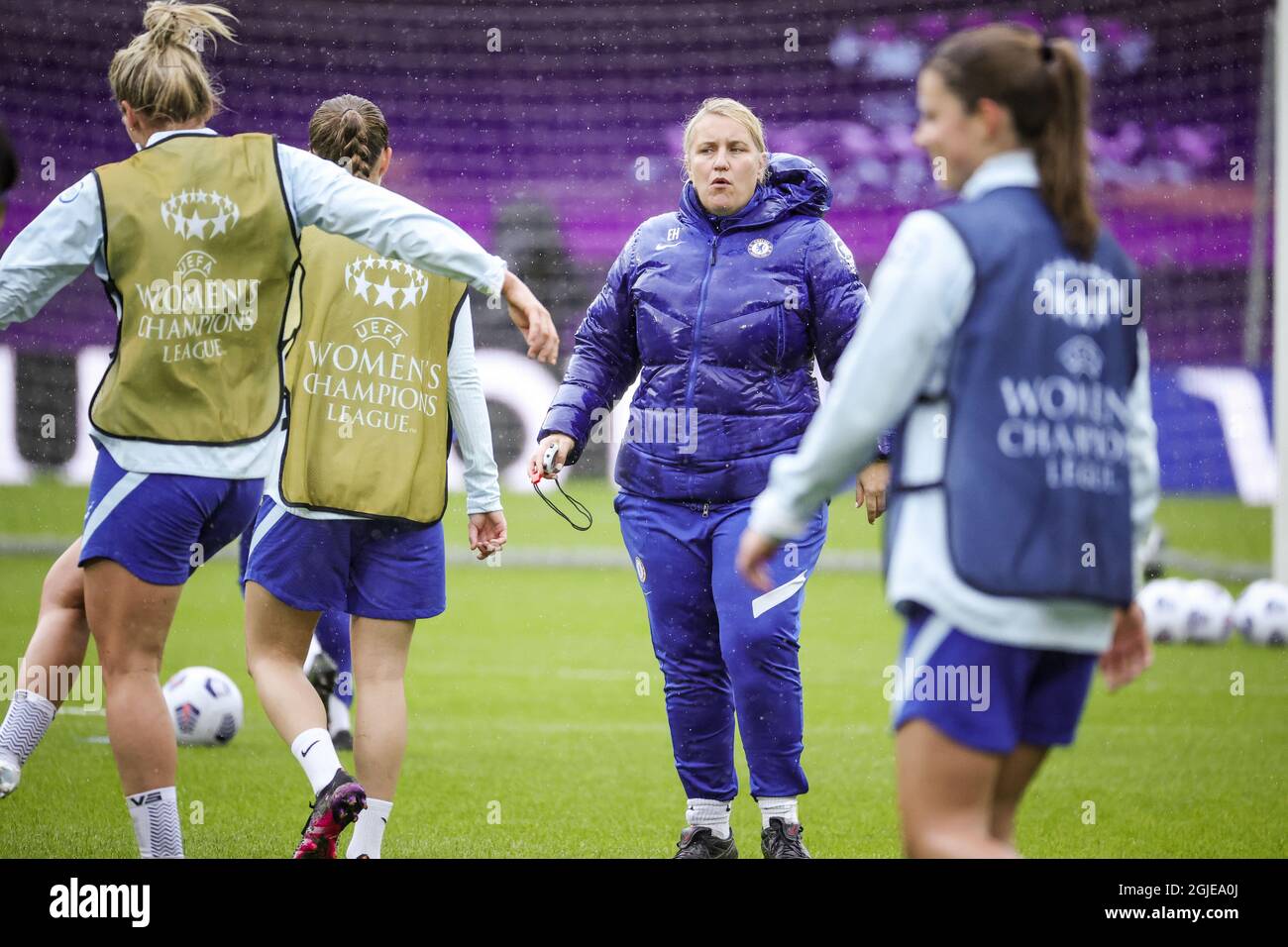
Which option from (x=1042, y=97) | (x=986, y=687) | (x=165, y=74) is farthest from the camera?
(x=165, y=74)

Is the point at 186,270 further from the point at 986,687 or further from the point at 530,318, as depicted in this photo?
the point at 986,687

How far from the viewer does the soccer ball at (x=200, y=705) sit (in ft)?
20.8

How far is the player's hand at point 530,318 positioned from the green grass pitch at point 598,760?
1784 millimetres

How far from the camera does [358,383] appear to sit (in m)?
4.14

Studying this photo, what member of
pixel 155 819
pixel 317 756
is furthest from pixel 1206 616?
pixel 155 819

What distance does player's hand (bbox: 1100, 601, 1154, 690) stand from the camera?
2.80 meters

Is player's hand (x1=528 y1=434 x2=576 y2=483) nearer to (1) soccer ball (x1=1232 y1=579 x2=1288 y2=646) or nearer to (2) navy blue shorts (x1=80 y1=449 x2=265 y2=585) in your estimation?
(2) navy blue shorts (x1=80 y1=449 x2=265 y2=585)

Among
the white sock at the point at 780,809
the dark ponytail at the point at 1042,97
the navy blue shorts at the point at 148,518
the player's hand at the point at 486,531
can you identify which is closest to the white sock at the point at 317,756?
the navy blue shorts at the point at 148,518

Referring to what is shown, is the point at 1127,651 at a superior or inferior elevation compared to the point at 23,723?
superior

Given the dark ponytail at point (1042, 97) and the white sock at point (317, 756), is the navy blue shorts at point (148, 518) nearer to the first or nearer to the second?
the white sock at point (317, 756)

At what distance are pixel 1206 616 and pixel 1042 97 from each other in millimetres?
7725

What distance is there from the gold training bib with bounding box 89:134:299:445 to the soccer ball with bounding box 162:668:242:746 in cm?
290

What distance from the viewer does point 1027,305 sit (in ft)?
8.23

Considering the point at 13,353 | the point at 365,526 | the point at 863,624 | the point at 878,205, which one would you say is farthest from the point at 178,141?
the point at 878,205
